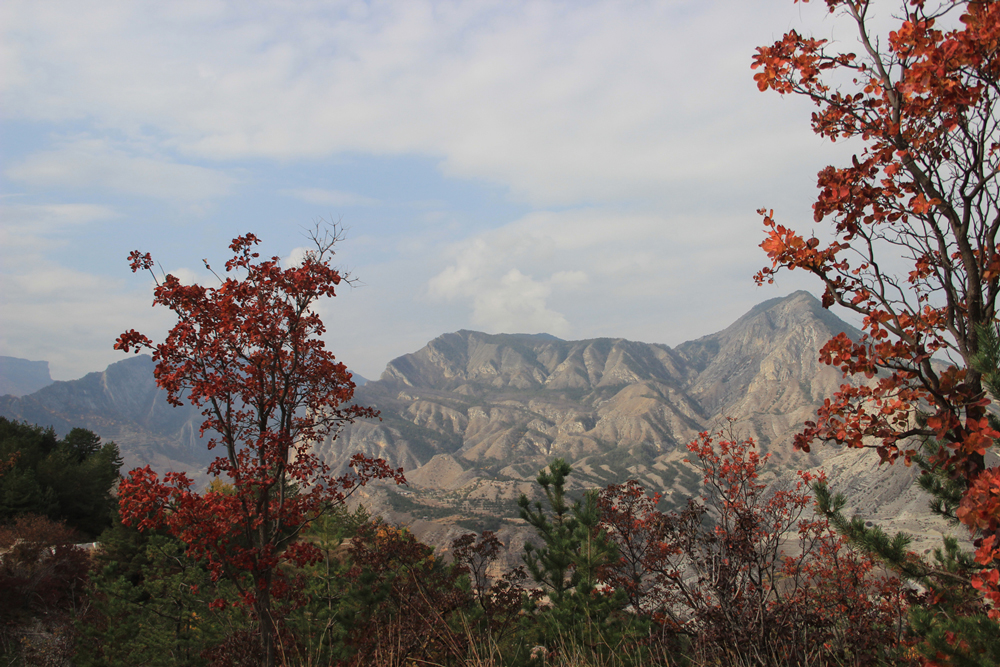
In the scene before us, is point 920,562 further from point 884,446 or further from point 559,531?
point 559,531

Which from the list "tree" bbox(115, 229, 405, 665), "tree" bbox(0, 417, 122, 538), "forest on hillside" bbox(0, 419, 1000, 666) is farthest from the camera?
"tree" bbox(0, 417, 122, 538)

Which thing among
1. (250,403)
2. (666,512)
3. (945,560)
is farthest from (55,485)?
(945,560)

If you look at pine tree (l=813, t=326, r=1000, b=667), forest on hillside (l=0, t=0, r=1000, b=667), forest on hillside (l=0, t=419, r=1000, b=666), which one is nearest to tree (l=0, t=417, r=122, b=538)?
forest on hillside (l=0, t=419, r=1000, b=666)

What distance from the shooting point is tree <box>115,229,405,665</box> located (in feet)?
23.0

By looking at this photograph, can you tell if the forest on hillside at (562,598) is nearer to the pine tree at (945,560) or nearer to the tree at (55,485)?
the pine tree at (945,560)

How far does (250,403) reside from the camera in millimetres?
7836

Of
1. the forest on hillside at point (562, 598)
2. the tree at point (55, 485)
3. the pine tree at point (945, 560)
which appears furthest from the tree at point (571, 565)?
the tree at point (55, 485)

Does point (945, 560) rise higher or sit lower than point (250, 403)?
lower

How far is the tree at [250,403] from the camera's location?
7.00m

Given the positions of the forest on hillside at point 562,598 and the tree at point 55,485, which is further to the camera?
the tree at point 55,485

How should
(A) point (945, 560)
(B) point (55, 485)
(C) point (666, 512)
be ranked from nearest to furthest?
(A) point (945, 560), (C) point (666, 512), (B) point (55, 485)

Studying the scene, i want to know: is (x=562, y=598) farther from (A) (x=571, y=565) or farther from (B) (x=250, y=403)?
(B) (x=250, y=403)

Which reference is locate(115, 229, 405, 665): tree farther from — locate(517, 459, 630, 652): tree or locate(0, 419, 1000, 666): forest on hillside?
locate(517, 459, 630, 652): tree

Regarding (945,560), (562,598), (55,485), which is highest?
(945,560)
